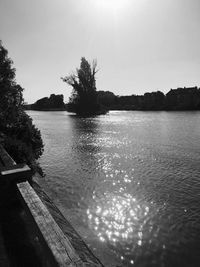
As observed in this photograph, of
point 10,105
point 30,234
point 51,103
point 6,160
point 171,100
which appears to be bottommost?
point 30,234

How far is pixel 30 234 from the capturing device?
5.35m

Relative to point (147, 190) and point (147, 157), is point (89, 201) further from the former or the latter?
point (147, 157)

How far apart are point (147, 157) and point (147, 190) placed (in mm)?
6644

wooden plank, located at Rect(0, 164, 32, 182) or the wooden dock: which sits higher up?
wooden plank, located at Rect(0, 164, 32, 182)

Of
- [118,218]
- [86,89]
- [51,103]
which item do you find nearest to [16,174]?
[118,218]

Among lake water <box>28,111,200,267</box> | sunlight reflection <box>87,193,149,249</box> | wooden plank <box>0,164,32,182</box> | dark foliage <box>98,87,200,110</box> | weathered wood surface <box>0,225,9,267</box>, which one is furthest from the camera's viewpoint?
dark foliage <box>98,87,200,110</box>

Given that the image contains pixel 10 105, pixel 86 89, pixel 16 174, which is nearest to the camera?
pixel 16 174

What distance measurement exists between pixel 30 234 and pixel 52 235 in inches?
76.1

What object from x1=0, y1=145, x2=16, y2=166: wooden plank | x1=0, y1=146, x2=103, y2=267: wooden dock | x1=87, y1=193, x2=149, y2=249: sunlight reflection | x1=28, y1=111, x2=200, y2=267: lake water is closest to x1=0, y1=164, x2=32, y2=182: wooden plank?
x1=0, y1=146, x2=103, y2=267: wooden dock

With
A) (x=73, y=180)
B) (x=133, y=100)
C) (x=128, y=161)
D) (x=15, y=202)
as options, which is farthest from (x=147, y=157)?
(x=133, y=100)

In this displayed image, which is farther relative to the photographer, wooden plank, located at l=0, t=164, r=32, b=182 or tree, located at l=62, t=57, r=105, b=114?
tree, located at l=62, t=57, r=105, b=114

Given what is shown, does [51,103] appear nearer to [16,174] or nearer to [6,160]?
[6,160]

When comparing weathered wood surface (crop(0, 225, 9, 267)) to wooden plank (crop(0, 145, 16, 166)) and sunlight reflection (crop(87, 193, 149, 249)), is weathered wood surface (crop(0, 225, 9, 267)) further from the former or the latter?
sunlight reflection (crop(87, 193, 149, 249))

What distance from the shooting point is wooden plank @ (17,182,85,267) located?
10.7 feet
